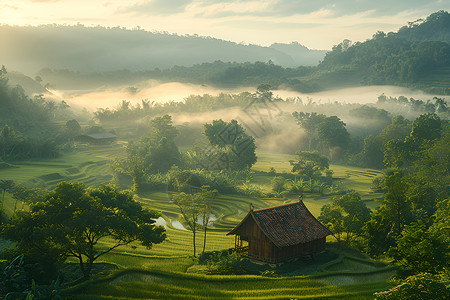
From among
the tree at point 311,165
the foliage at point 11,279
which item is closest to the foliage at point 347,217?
the foliage at point 11,279

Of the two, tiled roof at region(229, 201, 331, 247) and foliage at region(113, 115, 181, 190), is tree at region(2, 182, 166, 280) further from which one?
foliage at region(113, 115, 181, 190)

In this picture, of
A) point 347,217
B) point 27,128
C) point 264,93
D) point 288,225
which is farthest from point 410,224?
point 264,93

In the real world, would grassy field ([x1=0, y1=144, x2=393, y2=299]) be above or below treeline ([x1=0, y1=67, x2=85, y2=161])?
below

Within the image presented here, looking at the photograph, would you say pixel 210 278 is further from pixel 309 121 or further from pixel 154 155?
pixel 309 121

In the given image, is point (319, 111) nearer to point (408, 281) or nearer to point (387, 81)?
point (387, 81)

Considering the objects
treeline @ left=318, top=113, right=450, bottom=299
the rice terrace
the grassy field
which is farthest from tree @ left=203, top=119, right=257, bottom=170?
treeline @ left=318, top=113, right=450, bottom=299

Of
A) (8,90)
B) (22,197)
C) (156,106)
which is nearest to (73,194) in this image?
(22,197)
